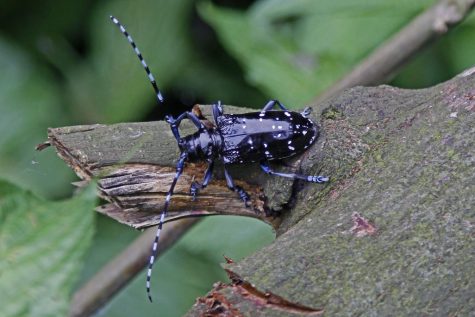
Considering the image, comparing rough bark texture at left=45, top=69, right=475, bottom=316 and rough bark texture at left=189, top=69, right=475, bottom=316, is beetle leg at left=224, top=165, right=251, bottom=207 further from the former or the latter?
rough bark texture at left=189, top=69, right=475, bottom=316

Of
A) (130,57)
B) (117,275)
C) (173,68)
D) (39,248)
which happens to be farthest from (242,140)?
(130,57)

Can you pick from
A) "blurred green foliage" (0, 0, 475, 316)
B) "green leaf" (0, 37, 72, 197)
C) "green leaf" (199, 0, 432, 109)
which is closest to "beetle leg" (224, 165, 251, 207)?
"blurred green foliage" (0, 0, 475, 316)

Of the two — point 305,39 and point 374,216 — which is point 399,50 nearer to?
point 305,39

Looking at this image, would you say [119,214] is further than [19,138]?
No

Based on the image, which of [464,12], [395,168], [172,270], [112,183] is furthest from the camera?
[172,270]

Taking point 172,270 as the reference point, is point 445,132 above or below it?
below

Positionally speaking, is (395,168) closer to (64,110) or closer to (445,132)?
(445,132)

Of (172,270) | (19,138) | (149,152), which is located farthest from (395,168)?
(19,138)

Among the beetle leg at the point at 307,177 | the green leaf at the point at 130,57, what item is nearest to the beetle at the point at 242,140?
the beetle leg at the point at 307,177
